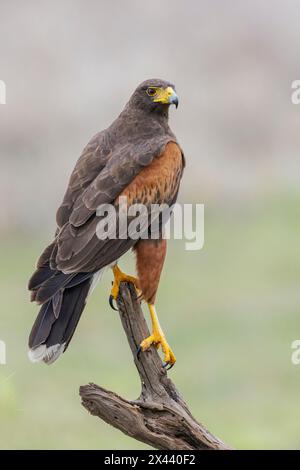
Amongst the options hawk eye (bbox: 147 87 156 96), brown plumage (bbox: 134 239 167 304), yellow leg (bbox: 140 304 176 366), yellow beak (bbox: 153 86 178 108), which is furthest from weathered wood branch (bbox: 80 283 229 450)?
hawk eye (bbox: 147 87 156 96)

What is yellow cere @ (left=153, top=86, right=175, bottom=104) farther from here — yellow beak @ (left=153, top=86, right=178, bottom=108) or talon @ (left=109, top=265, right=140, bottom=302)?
talon @ (left=109, top=265, right=140, bottom=302)

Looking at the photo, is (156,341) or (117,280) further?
(117,280)

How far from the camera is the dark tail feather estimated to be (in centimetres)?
864

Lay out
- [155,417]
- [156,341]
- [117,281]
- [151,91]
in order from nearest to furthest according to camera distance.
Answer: [155,417] < [156,341] < [117,281] < [151,91]

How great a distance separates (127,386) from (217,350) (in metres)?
1.97

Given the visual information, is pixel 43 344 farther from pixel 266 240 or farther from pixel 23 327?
pixel 266 240

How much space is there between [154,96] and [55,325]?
172 cm

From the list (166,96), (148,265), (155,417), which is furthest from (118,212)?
(155,417)

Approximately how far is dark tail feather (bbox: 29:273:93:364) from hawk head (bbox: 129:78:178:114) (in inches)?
54.1

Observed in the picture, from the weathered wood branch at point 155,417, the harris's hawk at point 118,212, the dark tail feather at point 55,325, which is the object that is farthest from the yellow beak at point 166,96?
the weathered wood branch at point 155,417

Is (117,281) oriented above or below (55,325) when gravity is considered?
above

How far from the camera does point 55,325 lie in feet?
28.5

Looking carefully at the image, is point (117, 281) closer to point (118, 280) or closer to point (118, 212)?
point (118, 280)
